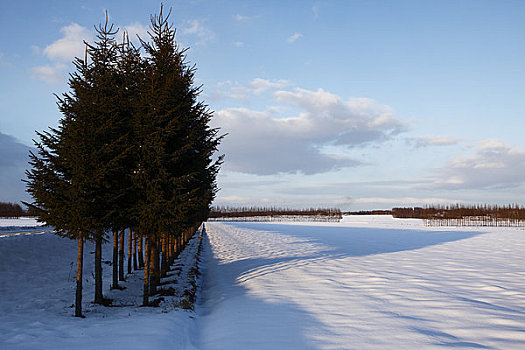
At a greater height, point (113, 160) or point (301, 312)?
point (113, 160)

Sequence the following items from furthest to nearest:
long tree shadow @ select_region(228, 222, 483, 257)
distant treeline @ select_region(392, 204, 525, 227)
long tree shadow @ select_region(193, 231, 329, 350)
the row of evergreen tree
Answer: distant treeline @ select_region(392, 204, 525, 227) < long tree shadow @ select_region(228, 222, 483, 257) < the row of evergreen tree < long tree shadow @ select_region(193, 231, 329, 350)

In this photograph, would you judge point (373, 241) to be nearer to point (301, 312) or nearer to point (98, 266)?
point (301, 312)

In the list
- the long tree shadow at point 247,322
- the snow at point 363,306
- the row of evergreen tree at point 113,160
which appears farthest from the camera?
the row of evergreen tree at point 113,160

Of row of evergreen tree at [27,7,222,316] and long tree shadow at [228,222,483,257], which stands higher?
row of evergreen tree at [27,7,222,316]

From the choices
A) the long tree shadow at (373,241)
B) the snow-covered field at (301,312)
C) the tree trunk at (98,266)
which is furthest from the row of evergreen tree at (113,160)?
the long tree shadow at (373,241)

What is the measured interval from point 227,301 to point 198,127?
6.62 metres

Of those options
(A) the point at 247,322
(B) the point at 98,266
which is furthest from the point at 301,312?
(B) the point at 98,266

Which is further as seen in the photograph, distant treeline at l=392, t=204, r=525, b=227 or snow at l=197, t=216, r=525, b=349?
distant treeline at l=392, t=204, r=525, b=227

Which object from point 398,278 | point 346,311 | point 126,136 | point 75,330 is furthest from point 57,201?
point 398,278

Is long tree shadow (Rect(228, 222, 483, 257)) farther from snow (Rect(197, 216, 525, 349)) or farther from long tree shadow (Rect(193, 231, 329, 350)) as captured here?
long tree shadow (Rect(193, 231, 329, 350))

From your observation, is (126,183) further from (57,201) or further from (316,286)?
(316,286)

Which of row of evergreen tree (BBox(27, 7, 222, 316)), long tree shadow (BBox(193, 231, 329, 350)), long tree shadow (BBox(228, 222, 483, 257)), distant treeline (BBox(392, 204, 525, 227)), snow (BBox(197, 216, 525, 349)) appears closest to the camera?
long tree shadow (BBox(193, 231, 329, 350))

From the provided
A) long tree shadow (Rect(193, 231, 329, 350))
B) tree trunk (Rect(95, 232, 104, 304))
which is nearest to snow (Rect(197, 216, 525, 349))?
long tree shadow (Rect(193, 231, 329, 350))

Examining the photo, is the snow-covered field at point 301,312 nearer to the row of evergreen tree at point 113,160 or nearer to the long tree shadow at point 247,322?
the long tree shadow at point 247,322
